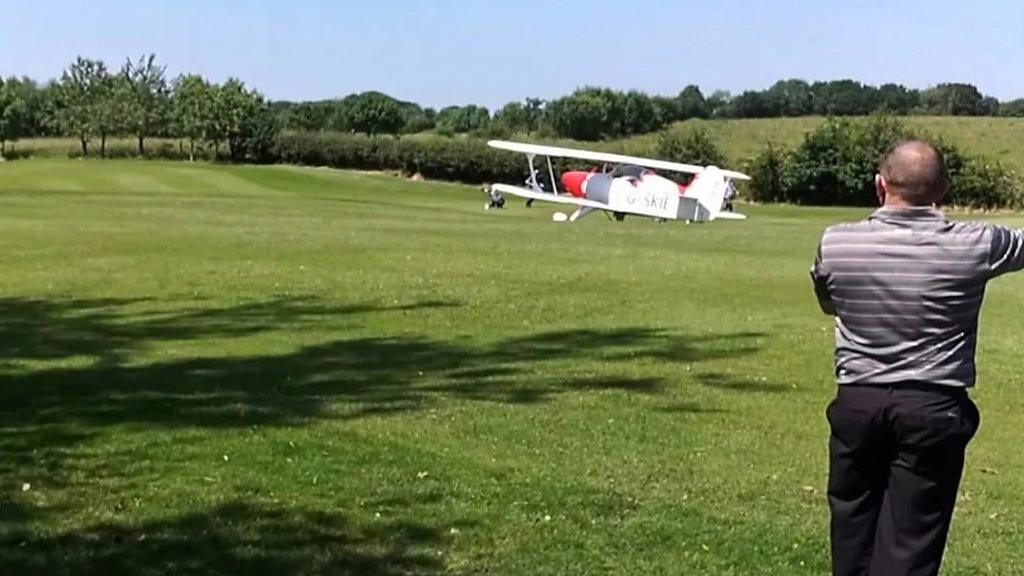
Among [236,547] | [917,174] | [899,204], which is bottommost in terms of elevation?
[236,547]

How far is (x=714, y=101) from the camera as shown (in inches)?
5148

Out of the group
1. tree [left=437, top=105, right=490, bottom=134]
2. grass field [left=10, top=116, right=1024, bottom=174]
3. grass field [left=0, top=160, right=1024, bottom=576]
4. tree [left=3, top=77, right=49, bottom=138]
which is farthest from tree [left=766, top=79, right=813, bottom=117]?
grass field [left=0, top=160, right=1024, bottom=576]

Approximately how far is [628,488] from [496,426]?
7.65 ft

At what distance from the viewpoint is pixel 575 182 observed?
4944 centimetres

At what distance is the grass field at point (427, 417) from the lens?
722cm

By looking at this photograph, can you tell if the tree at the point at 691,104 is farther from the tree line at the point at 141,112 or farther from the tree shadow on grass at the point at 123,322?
the tree shadow on grass at the point at 123,322

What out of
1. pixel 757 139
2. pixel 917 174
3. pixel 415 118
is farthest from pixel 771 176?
pixel 917 174

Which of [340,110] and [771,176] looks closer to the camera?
[771,176]

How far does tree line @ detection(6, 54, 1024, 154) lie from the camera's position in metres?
96.0

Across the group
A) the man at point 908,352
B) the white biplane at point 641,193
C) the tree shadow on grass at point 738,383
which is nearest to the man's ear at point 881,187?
the man at point 908,352

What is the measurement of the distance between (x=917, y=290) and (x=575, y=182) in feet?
146

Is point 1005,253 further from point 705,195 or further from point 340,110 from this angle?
point 340,110

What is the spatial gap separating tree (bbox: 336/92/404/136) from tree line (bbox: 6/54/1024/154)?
3.3 inches

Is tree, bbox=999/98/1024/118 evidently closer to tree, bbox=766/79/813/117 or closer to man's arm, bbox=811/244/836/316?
tree, bbox=766/79/813/117
